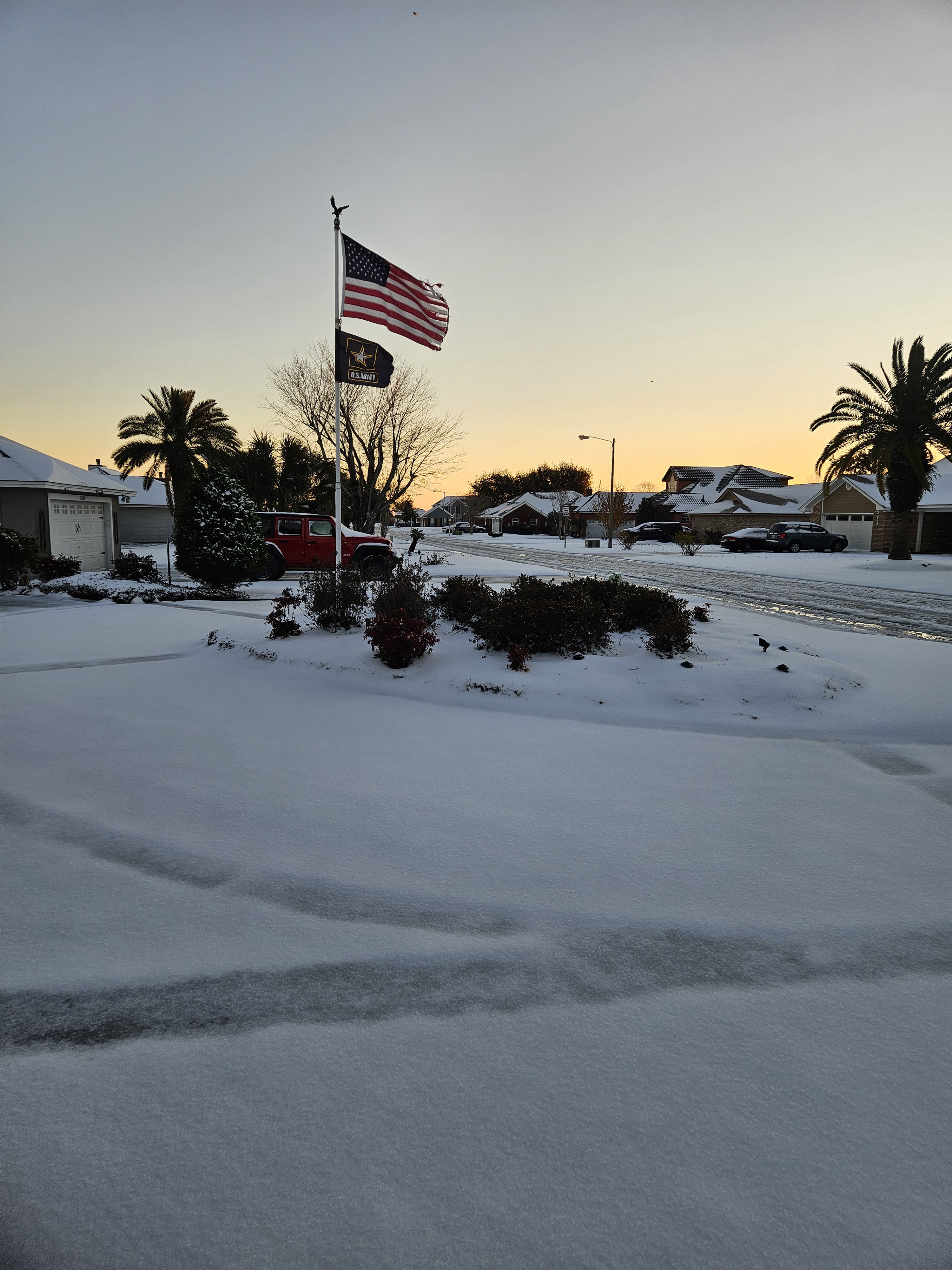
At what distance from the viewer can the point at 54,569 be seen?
64.8 feet

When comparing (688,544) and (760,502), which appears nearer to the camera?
(688,544)

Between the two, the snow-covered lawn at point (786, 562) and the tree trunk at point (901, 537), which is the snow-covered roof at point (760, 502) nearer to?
the snow-covered lawn at point (786, 562)

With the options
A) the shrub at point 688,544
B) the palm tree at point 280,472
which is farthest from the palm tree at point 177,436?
the shrub at point 688,544

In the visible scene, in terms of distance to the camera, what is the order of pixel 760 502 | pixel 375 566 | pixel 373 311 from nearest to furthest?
pixel 373 311 → pixel 375 566 → pixel 760 502

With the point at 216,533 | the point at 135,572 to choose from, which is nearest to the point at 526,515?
the point at 135,572

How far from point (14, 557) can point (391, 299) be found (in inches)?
494

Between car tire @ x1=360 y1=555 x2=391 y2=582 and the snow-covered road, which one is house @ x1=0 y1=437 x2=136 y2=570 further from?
the snow-covered road

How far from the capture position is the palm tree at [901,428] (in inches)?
1086

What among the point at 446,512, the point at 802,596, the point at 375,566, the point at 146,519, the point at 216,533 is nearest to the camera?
the point at 216,533

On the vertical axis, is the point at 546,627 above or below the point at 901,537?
below

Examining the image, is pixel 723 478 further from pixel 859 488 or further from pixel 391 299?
pixel 391 299

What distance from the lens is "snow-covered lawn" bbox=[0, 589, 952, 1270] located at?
1.98 metres

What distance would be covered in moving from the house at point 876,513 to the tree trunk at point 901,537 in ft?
11.0

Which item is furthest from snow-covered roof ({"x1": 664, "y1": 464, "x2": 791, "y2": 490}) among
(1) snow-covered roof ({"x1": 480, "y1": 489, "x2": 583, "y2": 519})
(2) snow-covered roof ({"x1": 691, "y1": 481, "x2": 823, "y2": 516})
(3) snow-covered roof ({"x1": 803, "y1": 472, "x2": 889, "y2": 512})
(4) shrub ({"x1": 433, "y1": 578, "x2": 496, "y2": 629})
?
(4) shrub ({"x1": 433, "y1": 578, "x2": 496, "y2": 629})
